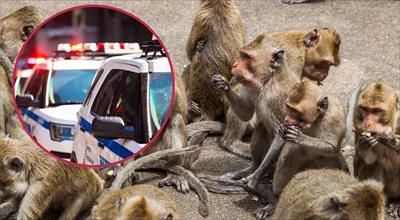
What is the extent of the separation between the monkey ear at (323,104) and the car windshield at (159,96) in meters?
1.41

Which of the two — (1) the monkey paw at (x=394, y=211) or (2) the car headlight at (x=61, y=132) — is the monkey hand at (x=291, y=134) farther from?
(2) the car headlight at (x=61, y=132)

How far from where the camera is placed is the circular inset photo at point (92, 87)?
6.16 m

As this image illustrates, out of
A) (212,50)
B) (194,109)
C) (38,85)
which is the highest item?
(38,85)

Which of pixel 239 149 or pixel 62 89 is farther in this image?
pixel 239 149

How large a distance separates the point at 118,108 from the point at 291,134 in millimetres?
1638

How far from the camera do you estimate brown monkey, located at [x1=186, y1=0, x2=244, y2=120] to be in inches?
364

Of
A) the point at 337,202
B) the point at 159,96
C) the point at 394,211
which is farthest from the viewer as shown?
the point at 394,211

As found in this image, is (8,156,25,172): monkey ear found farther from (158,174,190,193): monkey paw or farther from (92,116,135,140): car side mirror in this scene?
(158,174,190,193): monkey paw

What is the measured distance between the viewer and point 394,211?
7195 millimetres

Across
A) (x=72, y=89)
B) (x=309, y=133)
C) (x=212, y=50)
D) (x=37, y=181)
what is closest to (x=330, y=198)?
(x=309, y=133)

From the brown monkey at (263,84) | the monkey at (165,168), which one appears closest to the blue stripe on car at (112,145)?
the monkey at (165,168)

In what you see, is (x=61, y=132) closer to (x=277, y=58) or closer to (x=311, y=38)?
(x=277, y=58)

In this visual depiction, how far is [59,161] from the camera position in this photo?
704 centimetres

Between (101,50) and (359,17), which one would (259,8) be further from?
(101,50)
